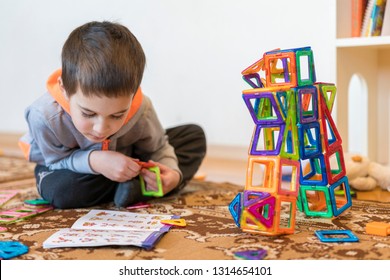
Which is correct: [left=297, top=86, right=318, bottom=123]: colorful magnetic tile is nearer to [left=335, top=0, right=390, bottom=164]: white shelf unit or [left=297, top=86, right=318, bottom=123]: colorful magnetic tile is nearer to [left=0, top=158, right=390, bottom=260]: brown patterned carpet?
[left=0, top=158, right=390, bottom=260]: brown patterned carpet

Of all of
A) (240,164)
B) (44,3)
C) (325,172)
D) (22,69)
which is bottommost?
(240,164)

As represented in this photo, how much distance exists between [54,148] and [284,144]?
1.82ft

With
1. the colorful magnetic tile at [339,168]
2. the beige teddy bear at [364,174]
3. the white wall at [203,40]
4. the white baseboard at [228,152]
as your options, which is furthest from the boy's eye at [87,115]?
the white baseboard at [228,152]

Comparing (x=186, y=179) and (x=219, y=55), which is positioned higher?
(x=219, y=55)

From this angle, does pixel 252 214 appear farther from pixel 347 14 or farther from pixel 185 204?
pixel 347 14

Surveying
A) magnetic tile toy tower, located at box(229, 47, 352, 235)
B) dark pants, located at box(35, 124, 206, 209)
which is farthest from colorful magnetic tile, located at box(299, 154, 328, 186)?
dark pants, located at box(35, 124, 206, 209)

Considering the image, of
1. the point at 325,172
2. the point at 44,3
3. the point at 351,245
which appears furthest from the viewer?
A: the point at 44,3

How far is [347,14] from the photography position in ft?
4.75

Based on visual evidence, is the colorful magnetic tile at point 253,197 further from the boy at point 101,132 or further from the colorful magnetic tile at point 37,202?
the colorful magnetic tile at point 37,202

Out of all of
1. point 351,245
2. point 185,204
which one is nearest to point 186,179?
point 185,204

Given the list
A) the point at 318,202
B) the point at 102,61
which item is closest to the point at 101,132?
the point at 102,61

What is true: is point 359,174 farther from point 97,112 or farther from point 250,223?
point 97,112

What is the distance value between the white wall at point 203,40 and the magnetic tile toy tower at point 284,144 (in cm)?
63
